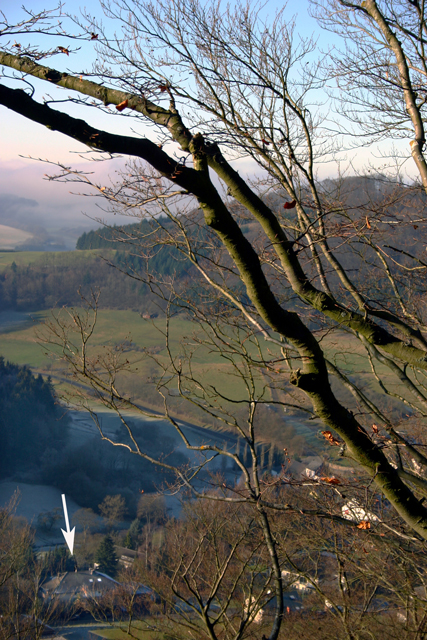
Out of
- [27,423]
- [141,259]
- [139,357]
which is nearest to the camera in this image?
[141,259]

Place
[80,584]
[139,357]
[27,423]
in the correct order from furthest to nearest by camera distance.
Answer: [27,423] < [80,584] < [139,357]

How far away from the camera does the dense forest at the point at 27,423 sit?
39.5m

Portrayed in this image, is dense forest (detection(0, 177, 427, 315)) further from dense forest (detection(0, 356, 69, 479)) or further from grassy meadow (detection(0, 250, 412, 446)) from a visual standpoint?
dense forest (detection(0, 356, 69, 479))

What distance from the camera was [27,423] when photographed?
4094cm

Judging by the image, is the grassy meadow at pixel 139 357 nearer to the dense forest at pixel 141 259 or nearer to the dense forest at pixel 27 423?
the dense forest at pixel 141 259

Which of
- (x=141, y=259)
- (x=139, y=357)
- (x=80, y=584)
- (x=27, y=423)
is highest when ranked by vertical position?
(x=141, y=259)

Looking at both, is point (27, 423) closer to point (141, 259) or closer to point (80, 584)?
point (80, 584)

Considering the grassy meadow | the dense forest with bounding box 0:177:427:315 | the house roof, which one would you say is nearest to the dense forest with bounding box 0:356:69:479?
the grassy meadow

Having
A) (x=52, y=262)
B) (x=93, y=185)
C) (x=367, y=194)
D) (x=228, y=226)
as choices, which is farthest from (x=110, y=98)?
(x=52, y=262)

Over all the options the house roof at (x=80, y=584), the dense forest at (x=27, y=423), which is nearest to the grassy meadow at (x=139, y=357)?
the dense forest at (x=27, y=423)

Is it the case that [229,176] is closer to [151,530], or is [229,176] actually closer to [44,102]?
[44,102]

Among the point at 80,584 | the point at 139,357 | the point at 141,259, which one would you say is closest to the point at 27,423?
the point at 80,584

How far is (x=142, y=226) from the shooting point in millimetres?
5754

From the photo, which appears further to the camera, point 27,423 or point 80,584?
point 27,423
